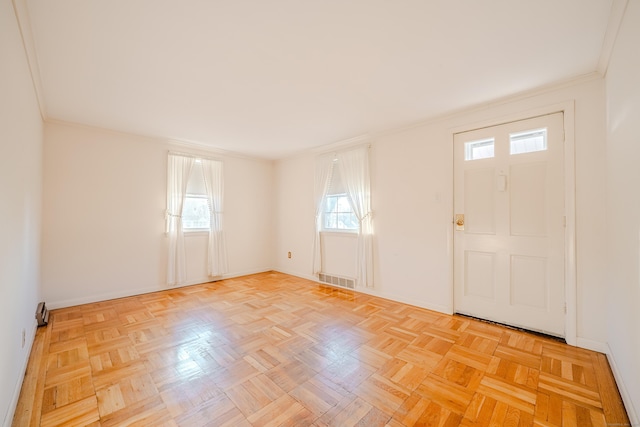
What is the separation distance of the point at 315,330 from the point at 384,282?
1.51m

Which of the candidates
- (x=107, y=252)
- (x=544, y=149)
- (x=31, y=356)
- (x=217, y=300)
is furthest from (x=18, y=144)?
(x=544, y=149)

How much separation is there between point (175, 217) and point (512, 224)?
4.77m

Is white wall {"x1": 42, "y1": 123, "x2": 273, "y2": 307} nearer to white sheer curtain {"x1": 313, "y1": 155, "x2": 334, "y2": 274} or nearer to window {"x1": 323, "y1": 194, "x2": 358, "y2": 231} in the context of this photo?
white sheer curtain {"x1": 313, "y1": 155, "x2": 334, "y2": 274}

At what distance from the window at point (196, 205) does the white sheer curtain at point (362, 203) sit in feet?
8.75

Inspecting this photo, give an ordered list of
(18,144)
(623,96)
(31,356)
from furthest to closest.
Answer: (31,356)
(18,144)
(623,96)

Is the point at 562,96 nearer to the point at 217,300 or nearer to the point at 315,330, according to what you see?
the point at 315,330

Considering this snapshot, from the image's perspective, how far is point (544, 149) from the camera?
2635 millimetres

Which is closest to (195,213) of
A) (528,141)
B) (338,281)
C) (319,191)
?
(319,191)

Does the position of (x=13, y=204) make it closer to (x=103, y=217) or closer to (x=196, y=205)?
(x=103, y=217)

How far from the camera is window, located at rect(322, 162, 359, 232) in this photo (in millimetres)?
4488

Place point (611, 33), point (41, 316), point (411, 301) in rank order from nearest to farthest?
point (611, 33) < point (41, 316) < point (411, 301)

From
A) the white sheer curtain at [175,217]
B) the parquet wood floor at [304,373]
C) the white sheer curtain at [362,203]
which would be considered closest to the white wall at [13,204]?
the parquet wood floor at [304,373]

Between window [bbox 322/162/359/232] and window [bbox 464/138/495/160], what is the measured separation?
1.86 m

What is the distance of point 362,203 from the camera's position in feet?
13.5
